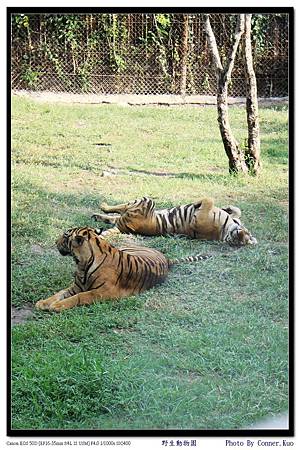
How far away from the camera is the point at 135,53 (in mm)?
4223

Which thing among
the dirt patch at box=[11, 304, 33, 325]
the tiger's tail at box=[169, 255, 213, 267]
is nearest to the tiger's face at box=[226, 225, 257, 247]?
the tiger's tail at box=[169, 255, 213, 267]

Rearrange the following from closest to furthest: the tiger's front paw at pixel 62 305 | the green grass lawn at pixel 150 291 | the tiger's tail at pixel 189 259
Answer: the green grass lawn at pixel 150 291
the tiger's front paw at pixel 62 305
the tiger's tail at pixel 189 259

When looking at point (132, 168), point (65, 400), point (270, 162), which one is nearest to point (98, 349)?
point (65, 400)

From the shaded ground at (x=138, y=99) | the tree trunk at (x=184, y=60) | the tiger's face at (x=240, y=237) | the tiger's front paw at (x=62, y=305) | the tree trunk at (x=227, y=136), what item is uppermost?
the tree trunk at (x=184, y=60)

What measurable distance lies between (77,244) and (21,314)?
0.42m

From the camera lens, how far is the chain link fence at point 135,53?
4.16 meters

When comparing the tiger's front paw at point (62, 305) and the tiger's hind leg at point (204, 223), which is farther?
the tiger's hind leg at point (204, 223)

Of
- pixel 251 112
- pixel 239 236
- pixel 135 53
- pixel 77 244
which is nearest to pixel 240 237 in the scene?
pixel 239 236

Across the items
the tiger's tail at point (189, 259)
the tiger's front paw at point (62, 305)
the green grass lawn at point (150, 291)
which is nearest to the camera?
the green grass lawn at point (150, 291)

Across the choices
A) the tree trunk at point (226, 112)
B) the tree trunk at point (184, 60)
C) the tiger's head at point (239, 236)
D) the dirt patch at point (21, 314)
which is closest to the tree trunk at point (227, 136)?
the tree trunk at point (226, 112)

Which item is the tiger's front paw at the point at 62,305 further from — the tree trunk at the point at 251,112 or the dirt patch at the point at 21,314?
the tree trunk at the point at 251,112

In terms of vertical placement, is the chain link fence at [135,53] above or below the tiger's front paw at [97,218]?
above

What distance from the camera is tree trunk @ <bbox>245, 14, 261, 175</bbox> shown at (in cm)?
420
